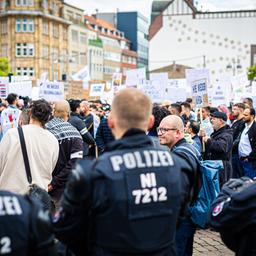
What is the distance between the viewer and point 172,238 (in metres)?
3.47

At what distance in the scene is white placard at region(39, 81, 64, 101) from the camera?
1270 centimetres

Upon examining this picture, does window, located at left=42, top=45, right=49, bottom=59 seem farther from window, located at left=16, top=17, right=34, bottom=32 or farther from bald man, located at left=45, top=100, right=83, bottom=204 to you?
bald man, located at left=45, top=100, right=83, bottom=204

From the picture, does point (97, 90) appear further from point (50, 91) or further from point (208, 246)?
point (208, 246)

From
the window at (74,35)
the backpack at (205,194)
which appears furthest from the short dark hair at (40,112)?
the window at (74,35)

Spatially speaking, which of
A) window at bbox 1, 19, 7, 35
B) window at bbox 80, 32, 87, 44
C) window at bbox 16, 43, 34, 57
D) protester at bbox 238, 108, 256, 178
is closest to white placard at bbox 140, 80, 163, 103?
protester at bbox 238, 108, 256, 178

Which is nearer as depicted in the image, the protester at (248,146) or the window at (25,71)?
the protester at (248,146)

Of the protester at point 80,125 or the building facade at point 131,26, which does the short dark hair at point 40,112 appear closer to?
the protester at point 80,125

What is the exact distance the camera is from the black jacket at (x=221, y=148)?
8648 mm

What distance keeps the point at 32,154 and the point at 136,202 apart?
8.02 ft

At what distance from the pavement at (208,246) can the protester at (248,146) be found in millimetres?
2066

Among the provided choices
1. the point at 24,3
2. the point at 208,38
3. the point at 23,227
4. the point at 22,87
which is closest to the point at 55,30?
the point at 24,3

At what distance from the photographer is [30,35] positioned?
73438 millimetres

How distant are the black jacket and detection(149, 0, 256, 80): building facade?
6834cm

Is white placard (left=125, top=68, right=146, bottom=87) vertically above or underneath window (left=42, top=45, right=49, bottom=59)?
underneath
